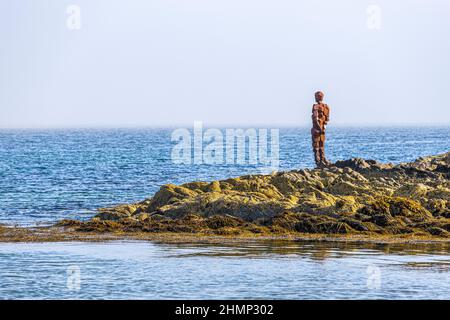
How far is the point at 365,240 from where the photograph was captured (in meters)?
27.8

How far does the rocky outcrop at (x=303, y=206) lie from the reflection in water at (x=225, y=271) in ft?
8.27

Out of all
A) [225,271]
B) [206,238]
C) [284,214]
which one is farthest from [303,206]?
[225,271]

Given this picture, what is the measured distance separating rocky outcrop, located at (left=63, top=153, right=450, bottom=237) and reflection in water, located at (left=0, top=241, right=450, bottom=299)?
8.27 feet

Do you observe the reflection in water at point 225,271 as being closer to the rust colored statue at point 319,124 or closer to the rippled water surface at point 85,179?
the rippled water surface at point 85,179

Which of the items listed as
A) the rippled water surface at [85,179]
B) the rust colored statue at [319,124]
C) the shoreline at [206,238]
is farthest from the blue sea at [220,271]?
the rust colored statue at [319,124]

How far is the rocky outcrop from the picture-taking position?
29641 mm

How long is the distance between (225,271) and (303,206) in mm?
8847

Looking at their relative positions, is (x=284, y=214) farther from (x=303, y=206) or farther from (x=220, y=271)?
(x=220, y=271)

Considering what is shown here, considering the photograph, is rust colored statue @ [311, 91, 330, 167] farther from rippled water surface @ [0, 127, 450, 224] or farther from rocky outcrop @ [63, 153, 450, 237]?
rippled water surface @ [0, 127, 450, 224]

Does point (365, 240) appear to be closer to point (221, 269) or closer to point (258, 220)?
point (258, 220)

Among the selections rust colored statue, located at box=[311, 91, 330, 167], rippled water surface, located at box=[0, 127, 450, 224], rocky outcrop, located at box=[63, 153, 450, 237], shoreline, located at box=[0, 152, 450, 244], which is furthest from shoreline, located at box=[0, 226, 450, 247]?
rust colored statue, located at box=[311, 91, 330, 167]

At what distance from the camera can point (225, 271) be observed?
74.3 feet

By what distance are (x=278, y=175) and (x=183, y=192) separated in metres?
3.77

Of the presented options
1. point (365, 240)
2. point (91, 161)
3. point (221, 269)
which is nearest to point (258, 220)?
point (365, 240)
